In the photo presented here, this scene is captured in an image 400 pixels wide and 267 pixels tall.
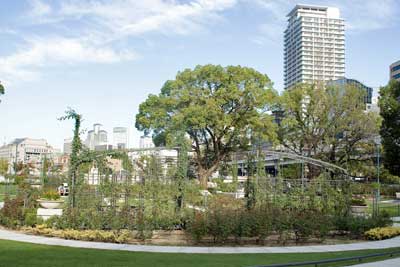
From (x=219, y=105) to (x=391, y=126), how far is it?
1439 cm

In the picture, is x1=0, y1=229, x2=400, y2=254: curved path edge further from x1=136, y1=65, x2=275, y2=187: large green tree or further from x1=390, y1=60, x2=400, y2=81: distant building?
x1=390, y1=60, x2=400, y2=81: distant building

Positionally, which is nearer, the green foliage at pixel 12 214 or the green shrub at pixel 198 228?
the green shrub at pixel 198 228

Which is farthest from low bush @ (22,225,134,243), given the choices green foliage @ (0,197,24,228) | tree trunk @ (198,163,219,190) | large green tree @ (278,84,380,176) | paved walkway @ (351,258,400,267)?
large green tree @ (278,84,380,176)

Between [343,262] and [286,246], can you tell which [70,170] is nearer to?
[286,246]

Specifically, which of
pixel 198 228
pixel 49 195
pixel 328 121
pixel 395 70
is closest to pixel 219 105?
pixel 328 121

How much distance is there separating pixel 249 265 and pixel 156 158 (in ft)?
32.1

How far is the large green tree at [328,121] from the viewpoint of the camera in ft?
144

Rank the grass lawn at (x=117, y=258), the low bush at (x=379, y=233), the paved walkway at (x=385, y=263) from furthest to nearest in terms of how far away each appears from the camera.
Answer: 1. the low bush at (x=379, y=233)
2. the paved walkway at (x=385, y=263)
3. the grass lawn at (x=117, y=258)

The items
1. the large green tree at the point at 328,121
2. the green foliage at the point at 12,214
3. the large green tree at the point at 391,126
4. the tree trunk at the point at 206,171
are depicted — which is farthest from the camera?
the large green tree at the point at 328,121

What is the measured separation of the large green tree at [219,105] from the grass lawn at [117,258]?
26098mm

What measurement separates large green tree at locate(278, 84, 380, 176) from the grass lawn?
1250 inches

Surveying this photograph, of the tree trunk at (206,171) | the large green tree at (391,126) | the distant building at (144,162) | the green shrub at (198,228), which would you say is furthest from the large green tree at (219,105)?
the green shrub at (198,228)

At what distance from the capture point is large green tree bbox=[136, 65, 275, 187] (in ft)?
128

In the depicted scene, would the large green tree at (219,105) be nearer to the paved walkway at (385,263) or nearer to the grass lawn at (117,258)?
the grass lawn at (117,258)
